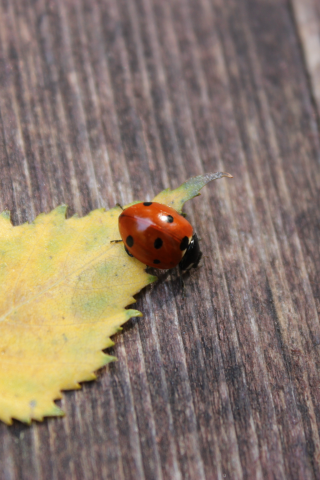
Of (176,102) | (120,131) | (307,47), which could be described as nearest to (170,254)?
(120,131)

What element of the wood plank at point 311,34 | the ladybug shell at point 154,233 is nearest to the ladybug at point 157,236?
the ladybug shell at point 154,233

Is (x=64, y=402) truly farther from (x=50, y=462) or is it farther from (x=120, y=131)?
(x=120, y=131)

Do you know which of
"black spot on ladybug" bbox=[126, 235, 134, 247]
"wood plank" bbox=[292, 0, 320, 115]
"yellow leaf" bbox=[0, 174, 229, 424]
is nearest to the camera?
"yellow leaf" bbox=[0, 174, 229, 424]

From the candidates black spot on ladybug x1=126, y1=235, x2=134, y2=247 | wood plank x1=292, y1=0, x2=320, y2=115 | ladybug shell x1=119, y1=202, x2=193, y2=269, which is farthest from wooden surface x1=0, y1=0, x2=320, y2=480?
black spot on ladybug x1=126, y1=235, x2=134, y2=247

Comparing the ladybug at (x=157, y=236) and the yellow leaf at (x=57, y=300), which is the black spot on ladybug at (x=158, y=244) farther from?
the yellow leaf at (x=57, y=300)

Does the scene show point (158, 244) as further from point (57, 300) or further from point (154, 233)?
point (57, 300)

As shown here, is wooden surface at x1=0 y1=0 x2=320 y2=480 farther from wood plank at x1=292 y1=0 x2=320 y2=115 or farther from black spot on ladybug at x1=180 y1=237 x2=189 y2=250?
black spot on ladybug at x1=180 y1=237 x2=189 y2=250

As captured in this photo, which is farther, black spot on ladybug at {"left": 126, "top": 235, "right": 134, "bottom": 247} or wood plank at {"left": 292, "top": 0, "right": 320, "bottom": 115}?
wood plank at {"left": 292, "top": 0, "right": 320, "bottom": 115}
